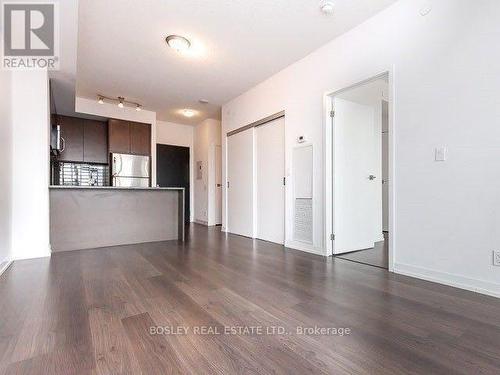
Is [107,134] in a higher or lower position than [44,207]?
higher

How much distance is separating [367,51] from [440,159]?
1396mm

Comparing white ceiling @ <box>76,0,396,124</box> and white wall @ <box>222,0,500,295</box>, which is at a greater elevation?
white ceiling @ <box>76,0,396,124</box>

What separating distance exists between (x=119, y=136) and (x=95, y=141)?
60 centimetres

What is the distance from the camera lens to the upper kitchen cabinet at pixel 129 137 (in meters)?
5.61

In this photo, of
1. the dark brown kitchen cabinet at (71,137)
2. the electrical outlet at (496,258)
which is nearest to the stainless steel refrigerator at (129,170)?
the dark brown kitchen cabinet at (71,137)

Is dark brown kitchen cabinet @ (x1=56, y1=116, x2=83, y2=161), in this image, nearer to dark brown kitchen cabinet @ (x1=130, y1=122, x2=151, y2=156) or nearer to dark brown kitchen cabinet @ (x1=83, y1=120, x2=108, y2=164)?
dark brown kitchen cabinet @ (x1=83, y1=120, x2=108, y2=164)

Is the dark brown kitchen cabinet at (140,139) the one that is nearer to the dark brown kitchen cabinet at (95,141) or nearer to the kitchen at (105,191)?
the kitchen at (105,191)

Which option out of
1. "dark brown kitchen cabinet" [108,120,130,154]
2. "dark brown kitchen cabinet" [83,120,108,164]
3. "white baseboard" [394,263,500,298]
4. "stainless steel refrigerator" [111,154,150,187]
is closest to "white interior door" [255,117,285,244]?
"white baseboard" [394,263,500,298]

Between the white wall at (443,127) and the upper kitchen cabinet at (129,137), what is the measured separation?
4706 mm

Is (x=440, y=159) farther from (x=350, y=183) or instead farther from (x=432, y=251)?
(x=350, y=183)

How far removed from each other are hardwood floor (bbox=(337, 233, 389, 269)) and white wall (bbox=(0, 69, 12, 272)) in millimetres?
3790

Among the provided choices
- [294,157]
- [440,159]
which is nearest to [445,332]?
[440,159]

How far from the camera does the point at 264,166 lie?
4359mm

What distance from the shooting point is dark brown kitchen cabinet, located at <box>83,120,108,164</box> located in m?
5.66
